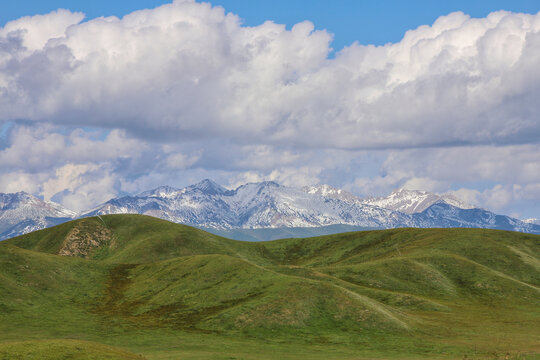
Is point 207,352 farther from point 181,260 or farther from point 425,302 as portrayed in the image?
point 181,260

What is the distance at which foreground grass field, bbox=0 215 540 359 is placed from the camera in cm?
8694

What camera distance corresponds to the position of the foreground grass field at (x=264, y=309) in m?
86.9

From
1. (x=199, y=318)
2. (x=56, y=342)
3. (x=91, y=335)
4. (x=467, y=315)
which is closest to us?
(x=56, y=342)

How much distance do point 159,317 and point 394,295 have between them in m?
59.6

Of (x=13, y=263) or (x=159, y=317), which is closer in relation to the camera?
(x=159, y=317)

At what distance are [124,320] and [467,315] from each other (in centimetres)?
7648

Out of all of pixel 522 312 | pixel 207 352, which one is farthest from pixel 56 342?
pixel 522 312

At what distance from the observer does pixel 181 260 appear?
15875 centimetres

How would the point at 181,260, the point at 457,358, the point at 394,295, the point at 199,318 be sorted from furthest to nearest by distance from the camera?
the point at 181,260 < the point at 394,295 < the point at 199,318 < the point at 457,358

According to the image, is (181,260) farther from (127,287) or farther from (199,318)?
(199,318)

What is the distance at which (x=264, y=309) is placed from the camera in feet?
358

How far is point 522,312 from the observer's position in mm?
130750

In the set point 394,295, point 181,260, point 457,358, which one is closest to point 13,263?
point 181,260

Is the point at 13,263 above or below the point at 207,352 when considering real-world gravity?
above
